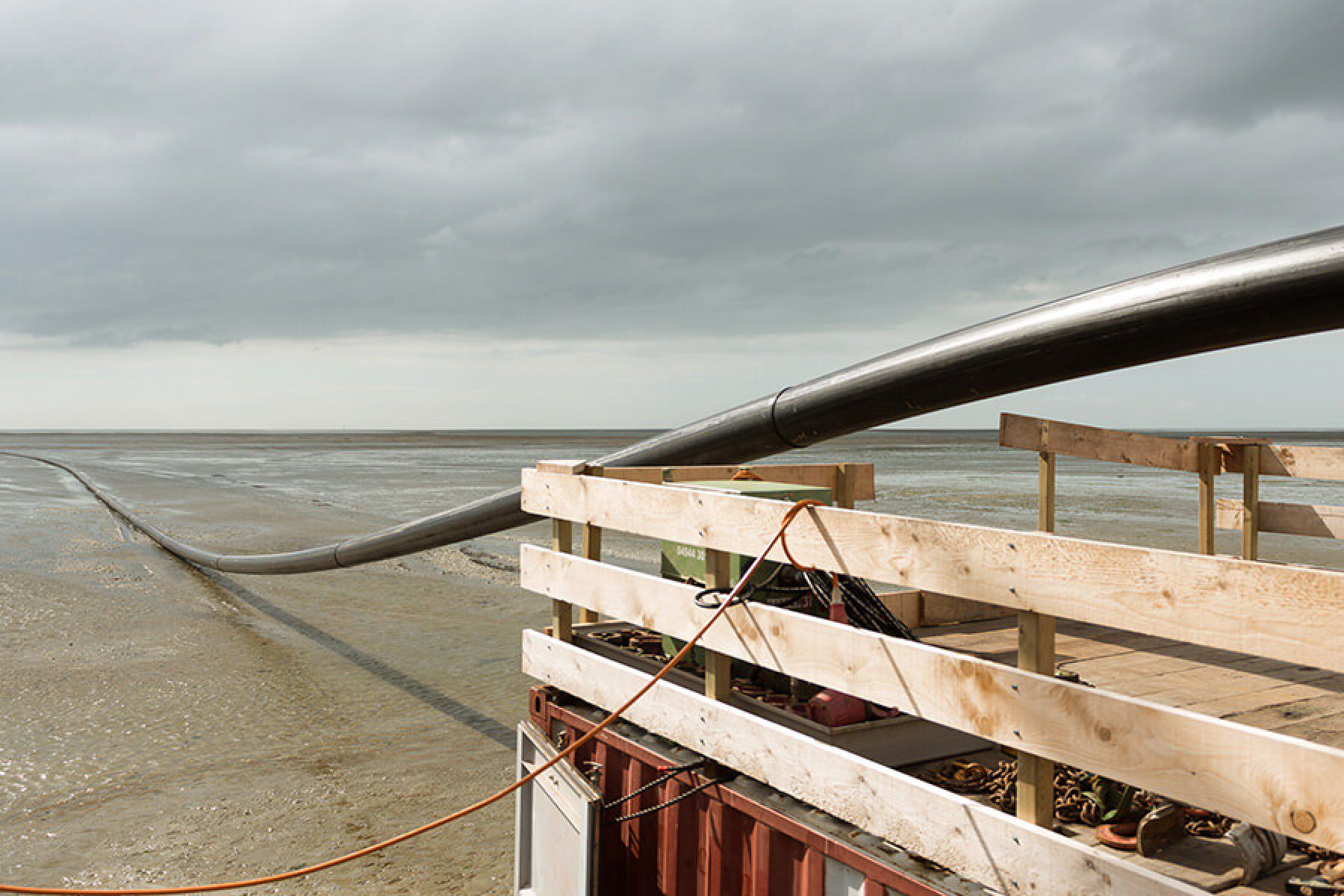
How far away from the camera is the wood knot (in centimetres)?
212

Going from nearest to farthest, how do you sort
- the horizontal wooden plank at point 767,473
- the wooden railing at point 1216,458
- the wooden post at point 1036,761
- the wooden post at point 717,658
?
the wooden post at point 1036,761
the wooden post at point 717,658
the horizontal wooden plank at point 767,473
the wooden railing at point 1216,458

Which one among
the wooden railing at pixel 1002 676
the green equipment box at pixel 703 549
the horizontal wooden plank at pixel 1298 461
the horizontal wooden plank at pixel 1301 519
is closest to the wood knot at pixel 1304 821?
the wooden railing at pixel 1002 676

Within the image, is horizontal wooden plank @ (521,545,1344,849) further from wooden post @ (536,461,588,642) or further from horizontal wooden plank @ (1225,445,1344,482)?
horizontal wooden plank @ (1225,445,1344,482)

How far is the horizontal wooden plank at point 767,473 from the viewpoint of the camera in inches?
206

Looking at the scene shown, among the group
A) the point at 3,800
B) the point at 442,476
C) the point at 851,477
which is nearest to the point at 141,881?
the point at 3,800

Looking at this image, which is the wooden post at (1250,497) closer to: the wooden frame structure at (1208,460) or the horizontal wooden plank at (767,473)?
the wooden frame structure at (1208,460)

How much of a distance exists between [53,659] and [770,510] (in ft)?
33.8

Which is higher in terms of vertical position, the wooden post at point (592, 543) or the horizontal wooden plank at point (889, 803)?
the wooden post at point (592, 543)

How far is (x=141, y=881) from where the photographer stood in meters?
5.74

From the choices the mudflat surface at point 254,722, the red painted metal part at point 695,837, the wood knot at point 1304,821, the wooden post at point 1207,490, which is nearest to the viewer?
the wood knot at point 1304,821

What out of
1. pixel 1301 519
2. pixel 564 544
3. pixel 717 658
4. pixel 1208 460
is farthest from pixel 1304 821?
pixel 1301 519

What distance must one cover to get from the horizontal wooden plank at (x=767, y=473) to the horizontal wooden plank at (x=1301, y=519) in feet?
10.2

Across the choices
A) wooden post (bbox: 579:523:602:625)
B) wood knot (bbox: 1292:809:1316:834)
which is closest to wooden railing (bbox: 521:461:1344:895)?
wood knot (bbox: 1292:809:1316:834)

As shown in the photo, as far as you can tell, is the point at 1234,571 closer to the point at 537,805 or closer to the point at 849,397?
Answer: the point at 849,397
